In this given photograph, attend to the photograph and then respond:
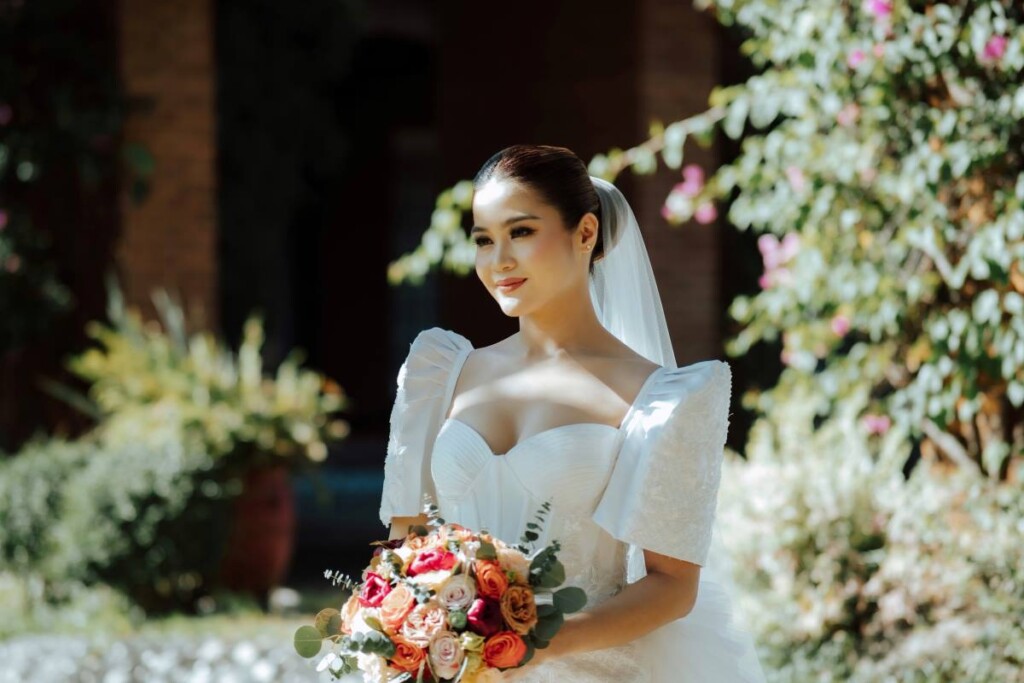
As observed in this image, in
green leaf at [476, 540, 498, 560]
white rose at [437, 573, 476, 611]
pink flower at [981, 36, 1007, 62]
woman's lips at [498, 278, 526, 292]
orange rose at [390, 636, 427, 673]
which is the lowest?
orange rose at [390, 636, 427, 673]

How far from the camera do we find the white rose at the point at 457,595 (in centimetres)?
200

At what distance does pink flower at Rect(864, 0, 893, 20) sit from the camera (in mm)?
4320

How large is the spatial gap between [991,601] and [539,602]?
2574 millimetres

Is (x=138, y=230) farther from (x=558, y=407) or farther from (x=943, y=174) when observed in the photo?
(x=558, y=407)

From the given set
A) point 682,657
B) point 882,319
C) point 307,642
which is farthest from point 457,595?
point 882,319

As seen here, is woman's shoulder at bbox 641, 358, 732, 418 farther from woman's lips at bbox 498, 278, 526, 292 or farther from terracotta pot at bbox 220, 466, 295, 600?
terracotta pot at bbox 220, 466, 295, 600

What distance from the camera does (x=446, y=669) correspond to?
1979 mm

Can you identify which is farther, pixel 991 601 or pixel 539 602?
pixel 991 601

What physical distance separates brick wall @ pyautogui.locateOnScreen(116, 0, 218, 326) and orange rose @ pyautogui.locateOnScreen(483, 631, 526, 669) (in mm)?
5880

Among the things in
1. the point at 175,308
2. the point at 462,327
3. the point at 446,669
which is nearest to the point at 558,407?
the point at 446,669

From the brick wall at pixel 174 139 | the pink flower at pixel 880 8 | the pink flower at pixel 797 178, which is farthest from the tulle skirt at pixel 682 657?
the brick wall at pixel 174 139

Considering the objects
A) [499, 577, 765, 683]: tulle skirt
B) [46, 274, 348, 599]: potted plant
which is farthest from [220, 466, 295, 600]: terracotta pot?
[499, 577, 765, 683]: tulle skirt

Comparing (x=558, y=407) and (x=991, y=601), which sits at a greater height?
(x=558, y=407)

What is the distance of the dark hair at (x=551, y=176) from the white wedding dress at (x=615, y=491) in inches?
12.2
